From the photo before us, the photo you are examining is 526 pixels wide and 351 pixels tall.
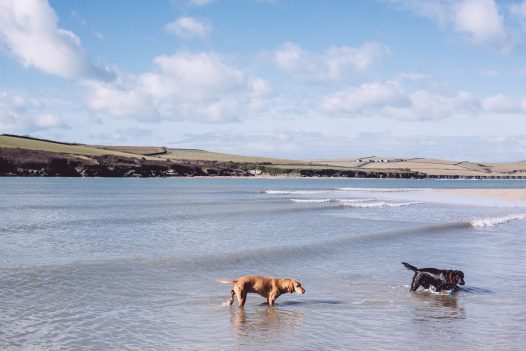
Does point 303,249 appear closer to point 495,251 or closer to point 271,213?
point 495,251

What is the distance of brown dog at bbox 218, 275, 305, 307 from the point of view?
41.6 ft

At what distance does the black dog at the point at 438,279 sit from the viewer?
1463 cm

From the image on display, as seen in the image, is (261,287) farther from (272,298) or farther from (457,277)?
(457,277)

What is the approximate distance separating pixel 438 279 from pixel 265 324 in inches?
217

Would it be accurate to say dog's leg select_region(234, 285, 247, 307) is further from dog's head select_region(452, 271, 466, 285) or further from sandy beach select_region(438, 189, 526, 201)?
sandy beach select_region(438, 189, 526, 201)

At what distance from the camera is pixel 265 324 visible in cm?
1150

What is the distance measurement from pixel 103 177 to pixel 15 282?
5175 inches

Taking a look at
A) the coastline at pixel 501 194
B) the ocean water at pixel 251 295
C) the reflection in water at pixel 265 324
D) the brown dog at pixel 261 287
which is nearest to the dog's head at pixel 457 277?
the ocean water at pixel 251 295

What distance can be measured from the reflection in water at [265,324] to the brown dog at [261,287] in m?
0.24

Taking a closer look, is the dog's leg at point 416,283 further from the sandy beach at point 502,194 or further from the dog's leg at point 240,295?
the sandy beach at point 502,194

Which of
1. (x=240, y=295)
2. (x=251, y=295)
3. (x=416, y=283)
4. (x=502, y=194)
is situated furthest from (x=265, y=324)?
(x=502, y=194)

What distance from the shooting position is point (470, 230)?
30531mm

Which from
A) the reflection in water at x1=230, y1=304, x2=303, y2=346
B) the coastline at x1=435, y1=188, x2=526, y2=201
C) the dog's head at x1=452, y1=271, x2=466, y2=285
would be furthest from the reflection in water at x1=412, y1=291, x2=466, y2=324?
the coastline at x1=435, y1=188, x2=526, y2=201

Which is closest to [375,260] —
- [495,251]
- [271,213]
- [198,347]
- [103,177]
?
[495,251]
